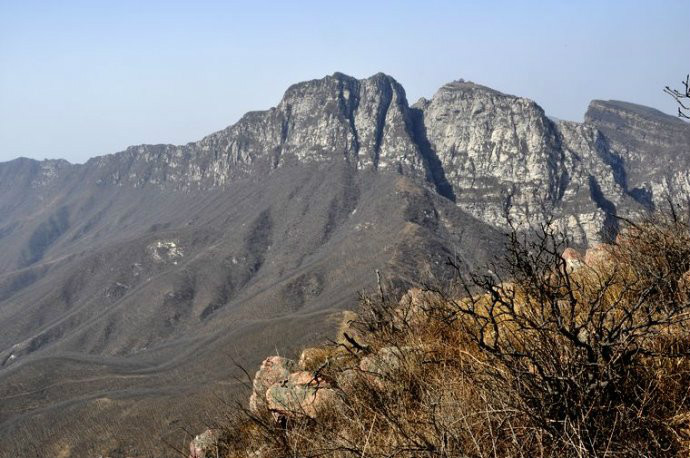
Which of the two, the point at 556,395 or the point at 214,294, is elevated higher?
the point at 556,395

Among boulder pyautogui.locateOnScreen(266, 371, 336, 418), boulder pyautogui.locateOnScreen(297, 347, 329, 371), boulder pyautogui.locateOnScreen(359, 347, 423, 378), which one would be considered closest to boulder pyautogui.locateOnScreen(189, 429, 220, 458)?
boulder pyautogui.locateOnScreen(266, 371, 336, 418)

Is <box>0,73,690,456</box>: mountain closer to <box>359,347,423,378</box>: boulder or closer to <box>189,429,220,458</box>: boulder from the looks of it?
<box>189,429,220,458</box>: boulder

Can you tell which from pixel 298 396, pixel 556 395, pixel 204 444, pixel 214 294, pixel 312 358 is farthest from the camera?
pixel 214 294

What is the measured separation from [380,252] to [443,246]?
18485mm

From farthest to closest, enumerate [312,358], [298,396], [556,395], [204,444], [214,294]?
[214,294]
[312,358]
[204,444]
[298,396]
[556,395]

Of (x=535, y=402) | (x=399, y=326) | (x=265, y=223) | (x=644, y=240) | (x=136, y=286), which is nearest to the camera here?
(x=535, y=402)

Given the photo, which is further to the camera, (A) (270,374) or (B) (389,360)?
(A) (270,374)

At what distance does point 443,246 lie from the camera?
147 meters

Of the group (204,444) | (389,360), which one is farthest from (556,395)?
(204,444)

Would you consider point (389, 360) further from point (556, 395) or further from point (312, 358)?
point (312, 358)

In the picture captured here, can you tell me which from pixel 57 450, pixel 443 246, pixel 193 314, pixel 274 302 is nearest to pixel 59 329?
pixel 193 314

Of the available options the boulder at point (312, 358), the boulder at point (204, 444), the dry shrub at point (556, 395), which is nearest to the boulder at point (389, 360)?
the dry shrub at point (556, 395)

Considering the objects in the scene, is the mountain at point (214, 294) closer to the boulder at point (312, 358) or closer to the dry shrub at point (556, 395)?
the boulder at point (312, 358)

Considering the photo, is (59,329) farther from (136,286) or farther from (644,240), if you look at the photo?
(644,240)
